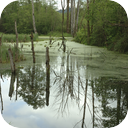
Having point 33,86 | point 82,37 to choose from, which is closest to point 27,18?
point 82,37

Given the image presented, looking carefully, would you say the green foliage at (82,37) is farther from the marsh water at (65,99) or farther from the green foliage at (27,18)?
the green foliage at (27,18)

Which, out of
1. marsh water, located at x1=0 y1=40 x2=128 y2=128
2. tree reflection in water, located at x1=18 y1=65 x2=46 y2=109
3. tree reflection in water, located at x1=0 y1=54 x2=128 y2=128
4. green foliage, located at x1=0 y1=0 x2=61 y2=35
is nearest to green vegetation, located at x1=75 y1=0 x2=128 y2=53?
marsh water, located at x1=0 y1=40 x2=128 y2=128

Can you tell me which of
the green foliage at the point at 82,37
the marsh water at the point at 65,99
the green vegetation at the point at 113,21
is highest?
the green vegetation at the point at 113,21

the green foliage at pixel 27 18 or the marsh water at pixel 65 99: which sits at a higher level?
the green foliage at pixel 27 18

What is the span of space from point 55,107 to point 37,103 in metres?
0.28

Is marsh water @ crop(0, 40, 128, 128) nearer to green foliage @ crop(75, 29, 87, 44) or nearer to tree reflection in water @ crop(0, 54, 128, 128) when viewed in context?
tree reflection in water @ crop(0, 54, 128, 128)

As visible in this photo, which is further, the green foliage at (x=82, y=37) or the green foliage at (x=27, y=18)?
the green foliage at (x=27, y=18)

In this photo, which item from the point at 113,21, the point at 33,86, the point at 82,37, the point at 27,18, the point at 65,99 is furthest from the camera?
the point at 27,18

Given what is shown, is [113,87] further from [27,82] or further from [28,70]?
[28,70]

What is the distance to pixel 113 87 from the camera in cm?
395

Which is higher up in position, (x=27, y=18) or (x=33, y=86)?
(x=27, y=18)

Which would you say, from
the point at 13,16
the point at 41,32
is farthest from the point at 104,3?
the point at 13,16

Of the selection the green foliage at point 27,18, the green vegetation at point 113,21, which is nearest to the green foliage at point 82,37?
the green vegetation at point 113,21

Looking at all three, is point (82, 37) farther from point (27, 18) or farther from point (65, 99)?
point (27, 18)
